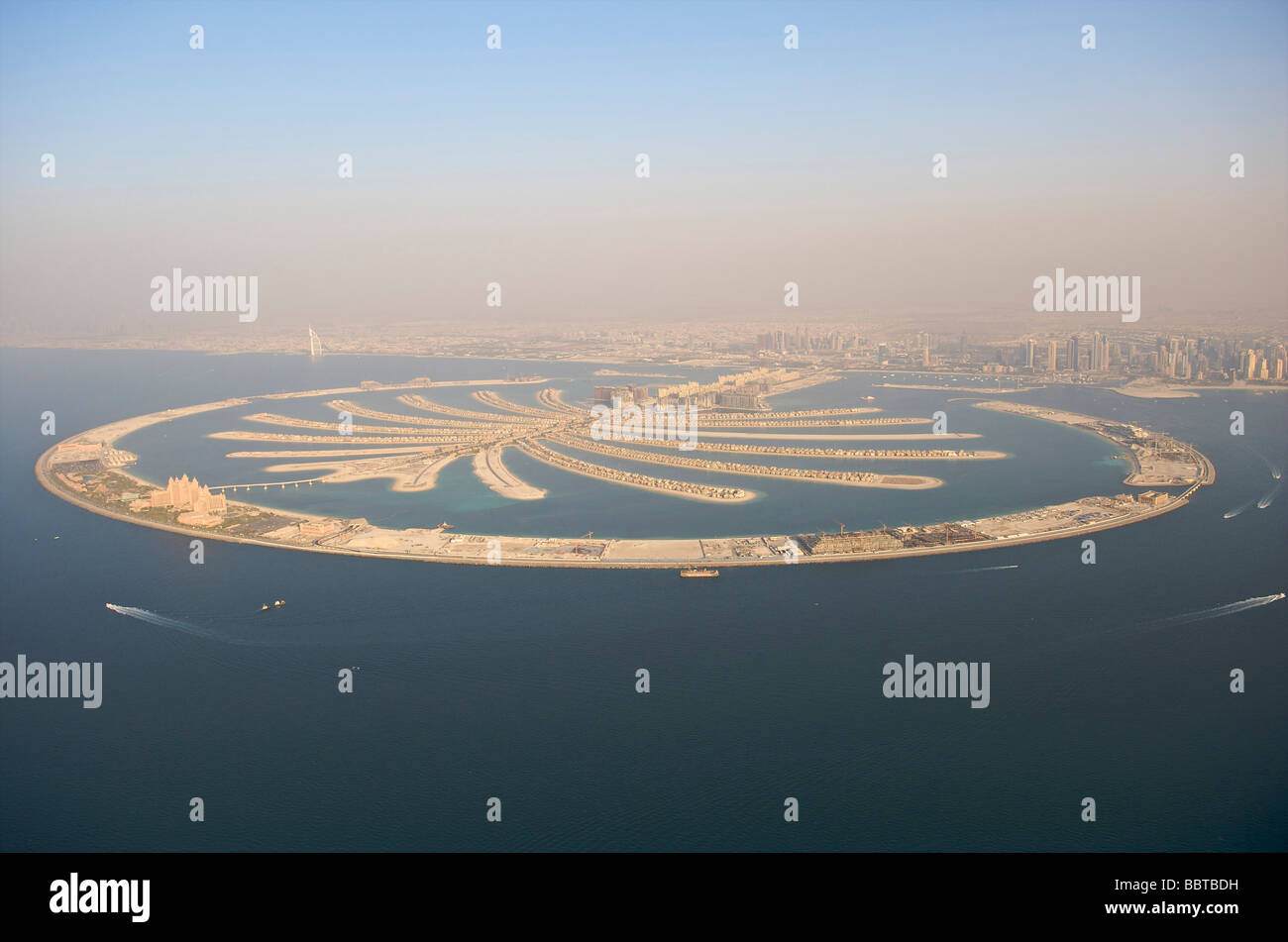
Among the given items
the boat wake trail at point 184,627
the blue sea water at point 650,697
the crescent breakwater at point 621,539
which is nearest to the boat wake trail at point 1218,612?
the blue sea water at point 650,697

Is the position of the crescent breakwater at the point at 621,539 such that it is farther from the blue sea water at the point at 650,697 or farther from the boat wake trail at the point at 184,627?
the boat wake trail at the point at 184,627

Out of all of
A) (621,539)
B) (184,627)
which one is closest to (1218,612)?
(621,539)

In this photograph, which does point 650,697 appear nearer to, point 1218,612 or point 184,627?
point 184,627

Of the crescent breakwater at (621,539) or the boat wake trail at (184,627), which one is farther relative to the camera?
the crescent breakwater at (621,539)

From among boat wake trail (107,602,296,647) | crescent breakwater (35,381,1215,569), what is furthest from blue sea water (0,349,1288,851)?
crescent breakwater (35,381,1215,569)

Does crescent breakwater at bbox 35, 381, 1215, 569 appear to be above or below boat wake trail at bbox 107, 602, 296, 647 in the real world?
above

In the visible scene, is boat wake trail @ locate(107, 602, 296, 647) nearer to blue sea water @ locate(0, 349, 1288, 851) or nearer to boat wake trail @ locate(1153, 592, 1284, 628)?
blue sea water @ locate(0, 349, 1288, 851)
